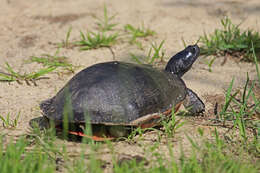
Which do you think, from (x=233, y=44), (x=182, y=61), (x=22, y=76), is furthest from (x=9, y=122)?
(x=233, y=44)

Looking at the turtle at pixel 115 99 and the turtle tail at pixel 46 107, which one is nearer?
the turtle at pixel 115 99

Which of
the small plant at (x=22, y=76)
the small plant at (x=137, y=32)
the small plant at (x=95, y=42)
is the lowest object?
the small plant at (x=22, y=76)

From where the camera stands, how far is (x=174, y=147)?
8.45ft

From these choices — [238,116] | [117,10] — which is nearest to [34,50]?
[117,10]

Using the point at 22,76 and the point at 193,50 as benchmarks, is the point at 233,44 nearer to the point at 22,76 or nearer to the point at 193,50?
the point at 193,50

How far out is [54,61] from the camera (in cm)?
416

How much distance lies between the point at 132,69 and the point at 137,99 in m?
0.29

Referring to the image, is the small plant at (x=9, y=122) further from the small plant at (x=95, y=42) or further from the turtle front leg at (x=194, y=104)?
the small plant at (x=95, y=42)

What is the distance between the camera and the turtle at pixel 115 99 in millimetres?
2547

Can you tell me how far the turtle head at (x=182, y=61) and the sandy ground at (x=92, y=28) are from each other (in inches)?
9.0

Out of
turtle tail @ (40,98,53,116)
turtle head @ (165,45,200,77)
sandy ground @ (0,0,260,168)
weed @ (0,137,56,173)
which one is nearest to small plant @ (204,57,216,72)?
sandy ground @ (0,0,260,168)

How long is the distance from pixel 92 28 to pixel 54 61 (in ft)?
3.61

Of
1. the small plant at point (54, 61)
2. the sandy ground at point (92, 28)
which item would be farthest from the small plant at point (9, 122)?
the small plant at point (54, 61)

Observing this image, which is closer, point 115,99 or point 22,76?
point 115,99
